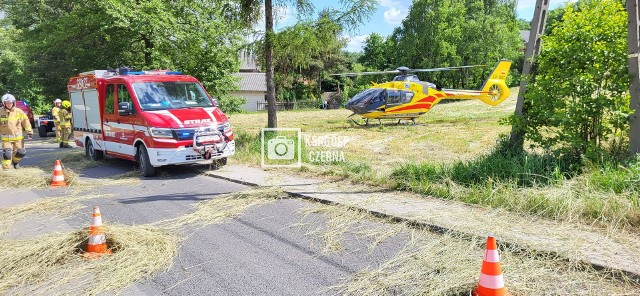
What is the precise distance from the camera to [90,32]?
59.0ft

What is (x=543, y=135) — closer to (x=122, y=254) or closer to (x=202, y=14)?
(x=122, y=254)

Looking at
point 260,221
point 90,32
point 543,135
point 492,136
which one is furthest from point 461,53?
point 260,221

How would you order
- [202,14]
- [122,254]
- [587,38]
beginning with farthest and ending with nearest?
[202,14]
[587,38]
[122,254]

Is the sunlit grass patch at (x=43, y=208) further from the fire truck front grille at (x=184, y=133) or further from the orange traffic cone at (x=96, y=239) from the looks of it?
the orange traffic cone at (x=96, y=239)

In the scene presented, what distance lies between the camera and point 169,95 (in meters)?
10.1

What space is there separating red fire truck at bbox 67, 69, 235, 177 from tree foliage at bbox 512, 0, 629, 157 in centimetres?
662

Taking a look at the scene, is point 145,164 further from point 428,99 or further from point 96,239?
point 428,99

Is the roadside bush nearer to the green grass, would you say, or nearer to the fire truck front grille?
the green grass

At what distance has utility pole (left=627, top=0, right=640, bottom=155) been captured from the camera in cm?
588

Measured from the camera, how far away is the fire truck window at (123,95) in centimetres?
984

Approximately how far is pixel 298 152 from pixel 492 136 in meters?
7.63

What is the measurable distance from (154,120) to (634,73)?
8714mm

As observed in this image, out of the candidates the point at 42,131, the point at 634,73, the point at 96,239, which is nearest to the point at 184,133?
the point at 96,239

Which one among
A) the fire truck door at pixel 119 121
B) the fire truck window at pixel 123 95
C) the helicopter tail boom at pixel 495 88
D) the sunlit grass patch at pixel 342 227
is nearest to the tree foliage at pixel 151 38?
the fire truck door at pixel 119 121
